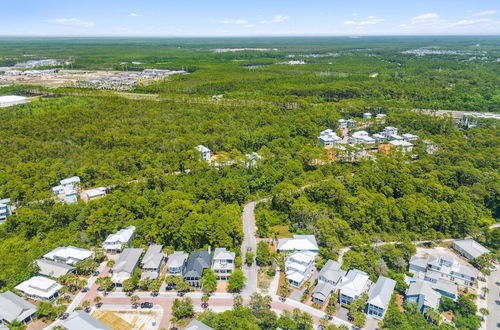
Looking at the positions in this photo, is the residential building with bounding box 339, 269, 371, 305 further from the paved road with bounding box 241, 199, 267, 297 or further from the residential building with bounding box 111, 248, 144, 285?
the residential building with bounding box 111, 248, 144, 285

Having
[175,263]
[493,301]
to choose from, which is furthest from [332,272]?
[175,263]

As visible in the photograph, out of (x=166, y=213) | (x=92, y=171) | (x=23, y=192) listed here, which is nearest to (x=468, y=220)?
(x=166, y=213)

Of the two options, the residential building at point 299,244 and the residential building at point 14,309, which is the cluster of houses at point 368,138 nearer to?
the residential building at point 299,244

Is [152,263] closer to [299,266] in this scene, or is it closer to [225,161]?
[299,266]

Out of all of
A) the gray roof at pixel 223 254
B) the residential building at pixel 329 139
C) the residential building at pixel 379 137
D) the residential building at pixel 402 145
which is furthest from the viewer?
the residential building at pixel 379 137

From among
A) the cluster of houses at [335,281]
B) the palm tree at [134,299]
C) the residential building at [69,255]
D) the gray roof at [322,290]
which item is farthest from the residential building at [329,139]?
the palm tree at [134,299]
